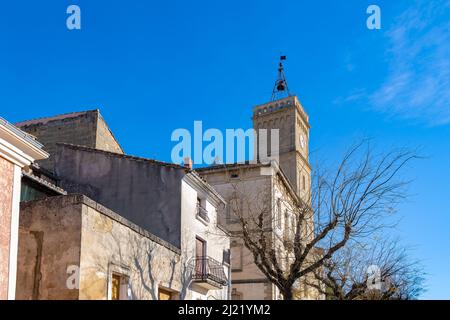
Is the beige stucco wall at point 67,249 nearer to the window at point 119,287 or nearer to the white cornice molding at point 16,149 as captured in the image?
the window at point 119,287

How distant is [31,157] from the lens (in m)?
14.1

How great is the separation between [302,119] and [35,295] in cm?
4797

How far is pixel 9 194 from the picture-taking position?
13367mm

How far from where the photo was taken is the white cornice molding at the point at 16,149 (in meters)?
12.9

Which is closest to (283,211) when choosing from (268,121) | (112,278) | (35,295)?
(112,278)

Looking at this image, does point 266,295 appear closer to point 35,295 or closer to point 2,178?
point 35,295

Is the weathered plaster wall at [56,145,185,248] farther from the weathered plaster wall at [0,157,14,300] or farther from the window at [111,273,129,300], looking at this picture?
the weathered plaster wall at [0,157,14,300]

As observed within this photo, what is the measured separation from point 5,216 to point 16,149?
1.45 metres

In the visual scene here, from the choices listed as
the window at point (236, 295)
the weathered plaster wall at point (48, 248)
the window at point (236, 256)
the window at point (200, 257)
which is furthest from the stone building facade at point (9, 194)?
the window at point (236, 295)

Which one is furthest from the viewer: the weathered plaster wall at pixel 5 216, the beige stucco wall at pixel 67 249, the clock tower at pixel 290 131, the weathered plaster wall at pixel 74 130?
the clock tower at pixel 290 131

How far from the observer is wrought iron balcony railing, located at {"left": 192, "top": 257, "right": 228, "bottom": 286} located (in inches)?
853

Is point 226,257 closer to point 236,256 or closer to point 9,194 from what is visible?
point 236,256

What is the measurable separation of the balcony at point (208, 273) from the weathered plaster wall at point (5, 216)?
9342mm

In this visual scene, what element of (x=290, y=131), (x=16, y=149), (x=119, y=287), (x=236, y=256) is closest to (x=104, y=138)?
(x=236, y=256)
